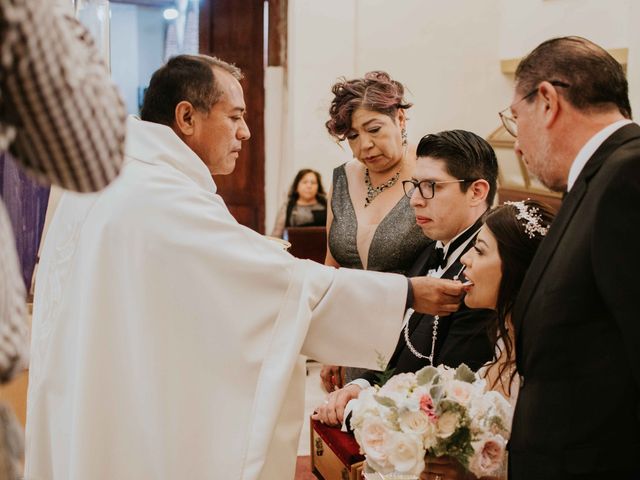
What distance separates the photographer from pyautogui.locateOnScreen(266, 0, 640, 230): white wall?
7.36m

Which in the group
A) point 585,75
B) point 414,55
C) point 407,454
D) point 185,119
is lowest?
point 407,454

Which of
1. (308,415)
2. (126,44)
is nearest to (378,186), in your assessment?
(308,415)

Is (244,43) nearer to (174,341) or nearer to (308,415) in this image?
(308,415)

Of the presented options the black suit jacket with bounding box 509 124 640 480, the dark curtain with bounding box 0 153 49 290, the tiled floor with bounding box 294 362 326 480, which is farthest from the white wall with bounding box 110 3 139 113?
the black suit jacket with bounding box 509 124 640 480

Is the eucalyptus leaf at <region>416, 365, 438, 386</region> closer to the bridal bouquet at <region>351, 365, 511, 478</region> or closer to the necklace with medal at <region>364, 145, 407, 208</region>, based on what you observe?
the bridal bouquet at <region>351, 365, 511, 478</region>

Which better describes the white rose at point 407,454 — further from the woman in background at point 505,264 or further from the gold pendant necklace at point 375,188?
the gold pendant necklace at point 375,188

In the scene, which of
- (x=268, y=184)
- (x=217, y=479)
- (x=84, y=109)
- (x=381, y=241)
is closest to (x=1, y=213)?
(x=84, y=109)

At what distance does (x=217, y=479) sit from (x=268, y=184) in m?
7.04

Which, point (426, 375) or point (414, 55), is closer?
point (426, 375)

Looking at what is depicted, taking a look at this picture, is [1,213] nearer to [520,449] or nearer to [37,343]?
[520,449]

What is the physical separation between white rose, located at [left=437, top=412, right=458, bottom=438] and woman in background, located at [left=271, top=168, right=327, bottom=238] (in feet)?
18.3

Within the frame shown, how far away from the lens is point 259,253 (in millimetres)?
2350

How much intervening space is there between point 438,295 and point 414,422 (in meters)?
0.62

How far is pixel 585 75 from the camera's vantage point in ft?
5.98
